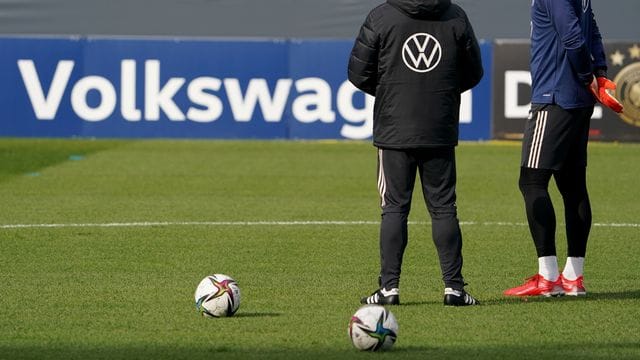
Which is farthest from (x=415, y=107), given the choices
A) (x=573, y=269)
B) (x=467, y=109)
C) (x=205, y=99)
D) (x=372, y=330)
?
(x=205, y=99)

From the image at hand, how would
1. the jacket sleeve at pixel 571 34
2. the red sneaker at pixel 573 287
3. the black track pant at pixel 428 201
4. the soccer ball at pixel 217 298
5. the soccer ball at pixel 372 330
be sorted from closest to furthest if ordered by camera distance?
1. the soccer ball at pixel 372 330
2. the soccer ball at pixel 217 298
3. the black track pant at pixel 428 201
4. the jacket sleeve at pixel 571 34
5. the red sneaker at pixel 573 287

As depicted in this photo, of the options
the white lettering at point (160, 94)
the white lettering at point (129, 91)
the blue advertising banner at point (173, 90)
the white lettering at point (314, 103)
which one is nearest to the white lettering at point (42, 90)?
the blue advertising banner at point (173, 90)

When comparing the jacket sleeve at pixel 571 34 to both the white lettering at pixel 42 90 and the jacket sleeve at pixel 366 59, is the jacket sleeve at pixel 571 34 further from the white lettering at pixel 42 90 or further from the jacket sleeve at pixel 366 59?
the white lettering at pixel 42 90

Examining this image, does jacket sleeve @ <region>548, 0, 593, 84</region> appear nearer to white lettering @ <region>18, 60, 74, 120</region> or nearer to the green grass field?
the green grass field

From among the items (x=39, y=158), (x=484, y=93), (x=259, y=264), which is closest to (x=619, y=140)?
(x=484, y=93)

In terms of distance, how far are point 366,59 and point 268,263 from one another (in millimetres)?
2507

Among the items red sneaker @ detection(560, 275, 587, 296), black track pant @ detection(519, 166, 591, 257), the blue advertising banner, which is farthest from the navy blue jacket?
the blue advertising banner

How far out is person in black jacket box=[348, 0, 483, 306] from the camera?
871 centimetres

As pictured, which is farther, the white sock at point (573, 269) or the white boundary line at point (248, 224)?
the white boundary line at point (248, 224)

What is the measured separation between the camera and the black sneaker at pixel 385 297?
28.8 ft

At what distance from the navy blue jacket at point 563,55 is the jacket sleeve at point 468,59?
53 centimetres

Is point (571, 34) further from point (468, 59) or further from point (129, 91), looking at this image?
point (129, 91)

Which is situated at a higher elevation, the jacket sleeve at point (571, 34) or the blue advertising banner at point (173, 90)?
the jacket sleeve at point (571, 34)

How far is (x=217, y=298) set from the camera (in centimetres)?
828
